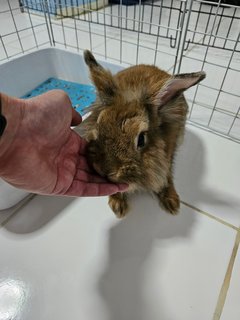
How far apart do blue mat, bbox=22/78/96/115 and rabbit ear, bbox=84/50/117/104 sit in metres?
0.80

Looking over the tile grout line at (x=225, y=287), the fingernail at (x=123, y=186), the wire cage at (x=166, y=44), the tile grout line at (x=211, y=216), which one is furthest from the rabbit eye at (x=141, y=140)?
the wire cage at (x=166, y=44)

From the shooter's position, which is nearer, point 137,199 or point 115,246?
point 115,246

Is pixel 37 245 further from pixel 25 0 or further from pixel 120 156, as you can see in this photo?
pixel 25 0

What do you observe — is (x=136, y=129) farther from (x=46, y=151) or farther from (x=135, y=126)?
(x=46, y=151)

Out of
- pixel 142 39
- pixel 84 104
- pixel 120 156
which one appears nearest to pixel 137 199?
pixel 120 156

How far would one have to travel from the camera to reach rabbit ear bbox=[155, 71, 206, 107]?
0.75 m

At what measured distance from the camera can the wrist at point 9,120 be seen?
2.22ft

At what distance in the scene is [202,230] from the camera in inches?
37.1

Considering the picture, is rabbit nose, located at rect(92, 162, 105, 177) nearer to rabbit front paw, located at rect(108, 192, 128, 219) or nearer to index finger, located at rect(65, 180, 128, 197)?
index finger, located at rect(65, 180, 128, 197)

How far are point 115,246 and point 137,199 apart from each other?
236 millimetres

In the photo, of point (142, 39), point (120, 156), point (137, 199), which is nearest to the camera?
point (120, 156)

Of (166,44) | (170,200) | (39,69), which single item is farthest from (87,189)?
(166,44)

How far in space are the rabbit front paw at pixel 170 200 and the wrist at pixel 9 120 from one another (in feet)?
2.02

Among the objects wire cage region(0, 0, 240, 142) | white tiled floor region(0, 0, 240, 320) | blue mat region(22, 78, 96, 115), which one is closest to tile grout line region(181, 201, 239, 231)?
white tiled floor region(0, 0, 240, 320)
